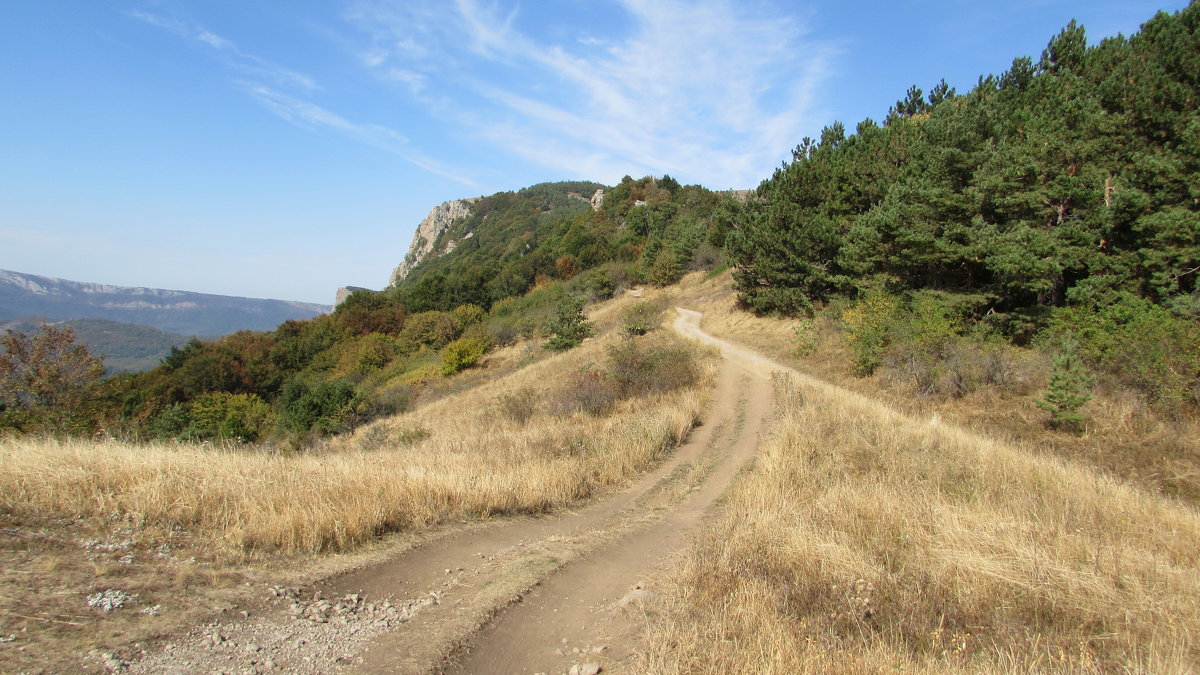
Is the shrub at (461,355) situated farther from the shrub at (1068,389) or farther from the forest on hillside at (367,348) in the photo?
the shrub at (1068,389)

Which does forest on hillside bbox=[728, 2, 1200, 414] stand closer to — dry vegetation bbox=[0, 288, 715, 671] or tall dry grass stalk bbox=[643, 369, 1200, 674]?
tall dry grass stalk bbox=[643, 369, 1200, 674]

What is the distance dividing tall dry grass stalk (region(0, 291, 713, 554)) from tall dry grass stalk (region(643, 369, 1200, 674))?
2507mm

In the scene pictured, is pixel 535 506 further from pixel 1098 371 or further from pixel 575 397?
pixel 1098 371

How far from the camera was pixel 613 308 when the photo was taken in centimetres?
4731

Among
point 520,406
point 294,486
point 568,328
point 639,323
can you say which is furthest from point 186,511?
point 568,328

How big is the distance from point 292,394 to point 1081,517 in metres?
41.9

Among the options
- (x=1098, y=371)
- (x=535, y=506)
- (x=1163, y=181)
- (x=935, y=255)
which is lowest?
(x=535, y=506)

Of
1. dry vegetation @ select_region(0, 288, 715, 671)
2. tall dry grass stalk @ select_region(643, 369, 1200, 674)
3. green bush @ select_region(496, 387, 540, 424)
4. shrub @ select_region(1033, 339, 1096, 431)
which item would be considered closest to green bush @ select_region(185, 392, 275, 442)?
green bush @ select_region(496, 387, 540, 424)

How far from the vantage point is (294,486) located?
5672mm

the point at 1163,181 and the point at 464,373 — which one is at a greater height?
the point at 1163,181

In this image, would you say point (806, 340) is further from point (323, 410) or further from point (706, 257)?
point (706, 257)

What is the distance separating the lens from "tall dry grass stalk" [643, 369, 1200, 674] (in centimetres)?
322

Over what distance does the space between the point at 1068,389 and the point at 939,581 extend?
9080 mm

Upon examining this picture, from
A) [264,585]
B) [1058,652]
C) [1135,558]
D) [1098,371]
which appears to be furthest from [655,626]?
[1098,371]
